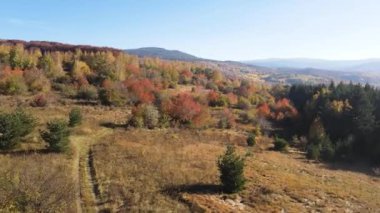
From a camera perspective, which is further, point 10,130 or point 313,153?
point 313,153

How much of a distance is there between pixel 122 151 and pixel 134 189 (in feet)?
42.4

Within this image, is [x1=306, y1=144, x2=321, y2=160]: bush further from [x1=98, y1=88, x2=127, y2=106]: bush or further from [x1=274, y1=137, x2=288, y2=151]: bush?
[x1=98, y1=88, x2=127, y2=106]: bush

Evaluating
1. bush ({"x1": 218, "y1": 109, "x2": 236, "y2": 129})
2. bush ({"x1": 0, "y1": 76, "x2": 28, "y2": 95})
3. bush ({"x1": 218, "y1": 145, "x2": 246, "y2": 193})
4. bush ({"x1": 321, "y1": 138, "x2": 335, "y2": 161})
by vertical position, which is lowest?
bush ({"x1": 321, "y1": 138, "x2": 335, "y2": 161})

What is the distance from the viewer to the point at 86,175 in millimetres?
37156

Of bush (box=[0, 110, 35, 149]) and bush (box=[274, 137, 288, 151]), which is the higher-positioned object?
bush (box=[0, 110, 35, 149])

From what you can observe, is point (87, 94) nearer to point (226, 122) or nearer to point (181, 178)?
point (226, 122)

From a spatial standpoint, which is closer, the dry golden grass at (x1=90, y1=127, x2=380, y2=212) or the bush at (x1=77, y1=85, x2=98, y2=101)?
the dry golden grass at (x1=90, y1=127, x2=380, y2=212)

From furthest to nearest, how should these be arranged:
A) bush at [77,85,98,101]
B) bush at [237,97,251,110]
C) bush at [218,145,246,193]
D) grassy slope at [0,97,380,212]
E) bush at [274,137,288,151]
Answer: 1. bush at [237,97,251,110]
2. bush at [77,85,98,101]
3. bush at [274,137,288,151]
4. bush at [218,145,246,193]
5. grassy slope at [0,97,380,212]

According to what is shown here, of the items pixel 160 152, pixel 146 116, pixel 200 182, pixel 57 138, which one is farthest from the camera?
pixel 146 116

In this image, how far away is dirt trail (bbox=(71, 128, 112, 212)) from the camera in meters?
30.3

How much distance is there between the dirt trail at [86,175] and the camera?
30.3 meters

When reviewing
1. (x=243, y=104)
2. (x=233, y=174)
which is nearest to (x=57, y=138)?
(x=233, y=174)

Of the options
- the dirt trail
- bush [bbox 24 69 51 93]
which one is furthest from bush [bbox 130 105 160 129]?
bush [bbox 24 69 51 93]

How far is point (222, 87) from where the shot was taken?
14950 centimetres
